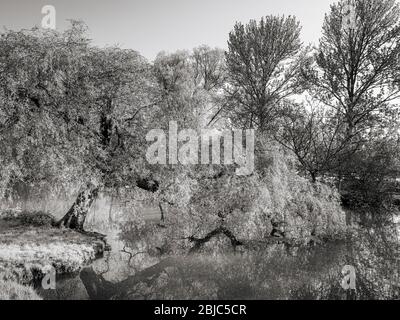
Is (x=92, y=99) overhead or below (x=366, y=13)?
below

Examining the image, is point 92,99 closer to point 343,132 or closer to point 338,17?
point 343,132

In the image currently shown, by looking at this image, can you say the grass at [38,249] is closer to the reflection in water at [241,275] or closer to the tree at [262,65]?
the reflection in water at [241,275]

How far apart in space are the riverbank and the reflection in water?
418 millimetres

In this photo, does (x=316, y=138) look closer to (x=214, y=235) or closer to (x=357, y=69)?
(x=357, y=69)

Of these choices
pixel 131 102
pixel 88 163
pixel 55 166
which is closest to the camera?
pixel 55 166

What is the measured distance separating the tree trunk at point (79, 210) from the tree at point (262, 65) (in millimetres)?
12123

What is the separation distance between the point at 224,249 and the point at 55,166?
537 cm

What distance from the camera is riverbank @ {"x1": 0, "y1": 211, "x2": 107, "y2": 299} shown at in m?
7.70

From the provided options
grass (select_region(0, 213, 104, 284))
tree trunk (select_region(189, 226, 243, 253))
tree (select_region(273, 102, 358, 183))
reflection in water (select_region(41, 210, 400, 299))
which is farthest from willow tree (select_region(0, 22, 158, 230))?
tree (select_region(273, 102, 358, 183))

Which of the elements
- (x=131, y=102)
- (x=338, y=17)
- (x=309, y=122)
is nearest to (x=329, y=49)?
(x=338, y=17)

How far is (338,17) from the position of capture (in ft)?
64.2

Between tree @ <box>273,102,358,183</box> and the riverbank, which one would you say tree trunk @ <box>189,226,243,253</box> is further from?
tree @ <box>273,102,358,183</box>

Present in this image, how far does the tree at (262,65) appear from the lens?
21.1m

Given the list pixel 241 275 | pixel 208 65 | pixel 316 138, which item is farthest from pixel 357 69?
pixel 241 275
